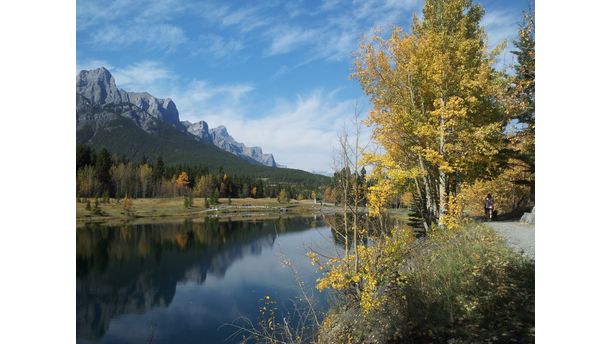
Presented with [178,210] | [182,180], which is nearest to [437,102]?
[178,210]

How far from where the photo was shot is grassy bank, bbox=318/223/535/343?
363 cm

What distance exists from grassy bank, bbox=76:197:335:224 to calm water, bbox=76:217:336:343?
12879 millimetres

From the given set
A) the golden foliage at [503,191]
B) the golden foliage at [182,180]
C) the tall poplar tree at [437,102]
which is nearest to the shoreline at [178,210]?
the golden foliage at [182,180]

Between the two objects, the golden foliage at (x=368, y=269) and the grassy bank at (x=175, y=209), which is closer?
the golden foliage at (x=368, y=269)

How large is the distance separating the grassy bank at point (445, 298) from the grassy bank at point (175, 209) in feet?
93.4

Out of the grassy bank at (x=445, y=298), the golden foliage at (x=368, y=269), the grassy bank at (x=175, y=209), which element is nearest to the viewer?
the grassy bank at (x=445, y=298)

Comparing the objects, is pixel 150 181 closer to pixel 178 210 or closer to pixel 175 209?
pixel 175 209

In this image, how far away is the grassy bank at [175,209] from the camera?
128ft

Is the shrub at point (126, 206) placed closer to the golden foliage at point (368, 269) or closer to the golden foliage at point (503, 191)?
the golden foliage at point (503, 191)

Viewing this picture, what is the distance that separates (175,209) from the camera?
4978 cm

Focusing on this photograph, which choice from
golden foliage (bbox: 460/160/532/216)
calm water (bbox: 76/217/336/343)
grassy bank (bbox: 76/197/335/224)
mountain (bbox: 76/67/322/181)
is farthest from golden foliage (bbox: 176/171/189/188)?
golden foliage (bbox: 460/160/532/216)
